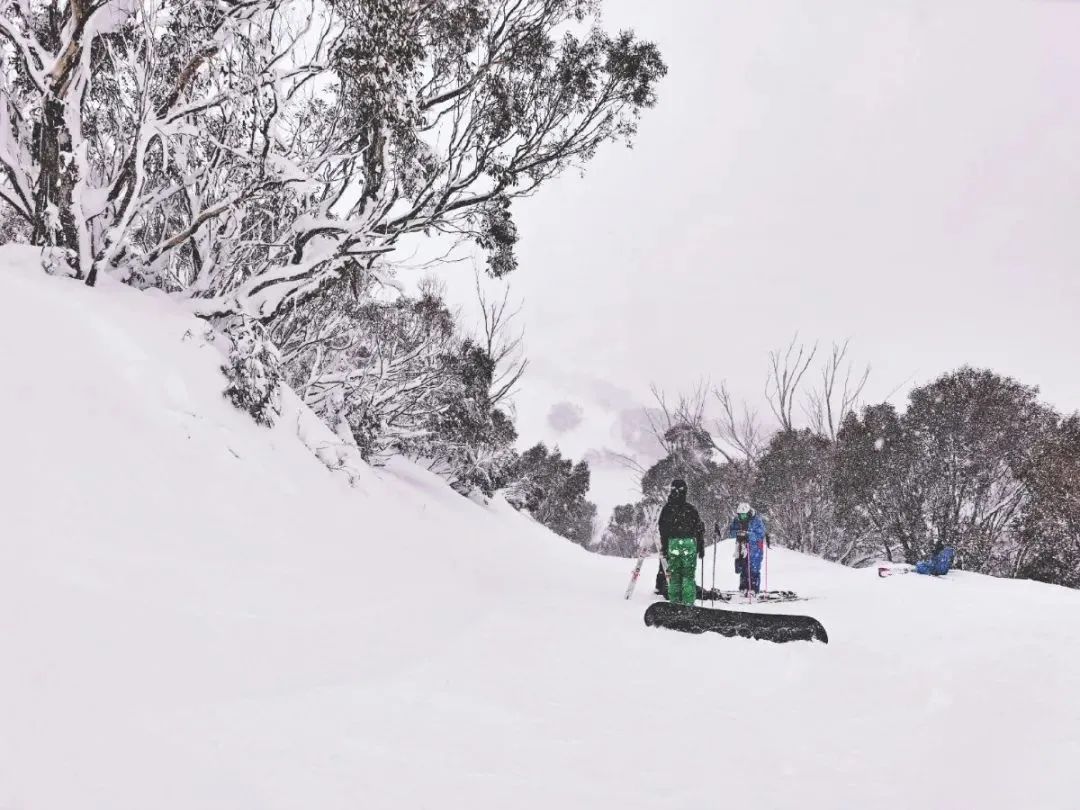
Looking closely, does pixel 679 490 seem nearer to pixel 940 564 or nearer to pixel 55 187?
pixel 940 564

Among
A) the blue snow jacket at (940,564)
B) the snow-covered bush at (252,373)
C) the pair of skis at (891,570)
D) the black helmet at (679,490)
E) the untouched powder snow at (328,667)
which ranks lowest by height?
the untouched powder snow at (328,667)

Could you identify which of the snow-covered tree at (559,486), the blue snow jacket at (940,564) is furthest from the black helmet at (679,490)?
the snow-covered tree at (559,486)

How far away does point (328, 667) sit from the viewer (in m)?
3.75

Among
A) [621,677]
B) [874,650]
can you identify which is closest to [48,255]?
[621,677]

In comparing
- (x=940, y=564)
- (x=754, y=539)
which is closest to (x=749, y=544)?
(x=754, y=539)

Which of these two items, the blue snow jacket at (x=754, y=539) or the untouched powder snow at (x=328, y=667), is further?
the blue snow jacket at (x=754, y=539)

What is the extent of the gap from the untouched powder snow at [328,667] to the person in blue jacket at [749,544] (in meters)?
3.43

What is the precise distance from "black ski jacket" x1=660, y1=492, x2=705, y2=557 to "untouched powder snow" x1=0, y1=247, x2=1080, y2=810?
4.73 ft

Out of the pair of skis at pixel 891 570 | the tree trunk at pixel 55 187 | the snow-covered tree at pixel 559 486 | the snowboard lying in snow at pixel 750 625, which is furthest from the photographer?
the snow-covered tree at pixel 559 486

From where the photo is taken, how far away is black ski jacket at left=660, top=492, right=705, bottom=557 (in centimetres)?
798

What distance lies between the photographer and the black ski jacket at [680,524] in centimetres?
798

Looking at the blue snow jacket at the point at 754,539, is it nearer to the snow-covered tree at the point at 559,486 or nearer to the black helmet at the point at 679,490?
the black helmet at the point at 679,490

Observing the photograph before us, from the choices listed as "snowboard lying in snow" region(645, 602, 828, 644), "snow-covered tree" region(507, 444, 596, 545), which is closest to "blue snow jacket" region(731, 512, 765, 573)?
"snowboard lying in snow" region(645, 602, 828, 644)

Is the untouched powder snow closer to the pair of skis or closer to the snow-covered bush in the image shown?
the snow-covered bush
